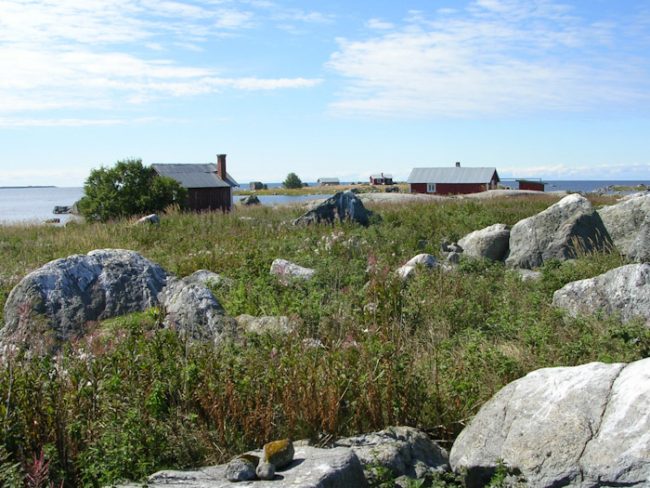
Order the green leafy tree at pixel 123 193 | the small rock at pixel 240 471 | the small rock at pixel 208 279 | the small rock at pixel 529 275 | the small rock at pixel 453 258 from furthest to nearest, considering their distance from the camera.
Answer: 1. the green leafy tree at pixel 123 193
2. the small rock at pixel 453 258
3. the small rock at pixel 529 275
4. the small rock at pixel 208 279
5. the small rock at pixel 240 471

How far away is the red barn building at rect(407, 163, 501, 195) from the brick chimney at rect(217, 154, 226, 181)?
Answer: 27.4 metres

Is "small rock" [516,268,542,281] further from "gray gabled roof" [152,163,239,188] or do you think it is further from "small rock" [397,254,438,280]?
"gray gabled roof" [152,163,239,188]

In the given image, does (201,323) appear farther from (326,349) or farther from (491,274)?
(491,274)

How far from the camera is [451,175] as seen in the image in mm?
69938

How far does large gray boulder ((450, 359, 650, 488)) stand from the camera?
4.19 meters

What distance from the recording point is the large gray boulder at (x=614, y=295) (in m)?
8.78

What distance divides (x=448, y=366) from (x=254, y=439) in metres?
2.05

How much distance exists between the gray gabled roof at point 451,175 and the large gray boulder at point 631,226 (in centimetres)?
5232

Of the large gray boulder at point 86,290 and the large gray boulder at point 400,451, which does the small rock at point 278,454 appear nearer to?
the large gray boulder at point 400,451

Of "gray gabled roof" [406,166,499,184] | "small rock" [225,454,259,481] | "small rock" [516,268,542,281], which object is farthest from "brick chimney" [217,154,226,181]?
"small rock" [225,454,259,481]

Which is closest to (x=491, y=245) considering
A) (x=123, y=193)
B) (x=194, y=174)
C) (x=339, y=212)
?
(x=339, y=212)

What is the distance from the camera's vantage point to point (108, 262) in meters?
10.5

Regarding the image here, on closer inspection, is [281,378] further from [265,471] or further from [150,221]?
[150,221]

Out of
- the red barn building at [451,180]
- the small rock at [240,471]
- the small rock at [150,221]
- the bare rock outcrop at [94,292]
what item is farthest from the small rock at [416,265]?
the red barn building at [451,180]
